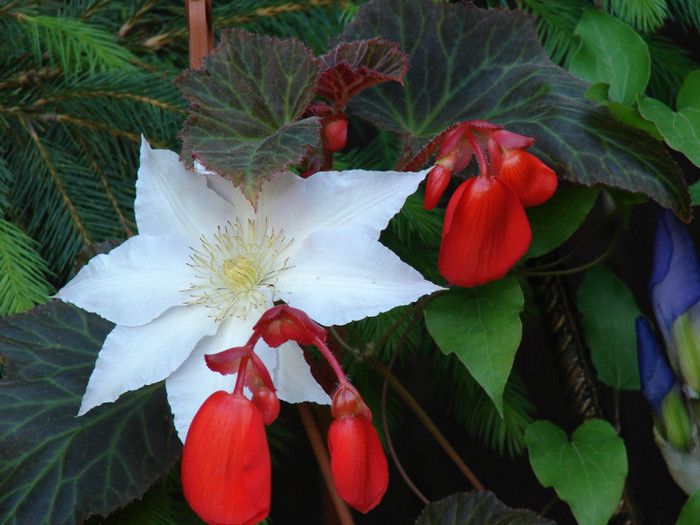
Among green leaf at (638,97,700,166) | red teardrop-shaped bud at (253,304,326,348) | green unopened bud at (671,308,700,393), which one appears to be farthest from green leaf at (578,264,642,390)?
red teardrop-shaped bud at (253,304,326,348)

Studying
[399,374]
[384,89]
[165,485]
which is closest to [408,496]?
[399,374]

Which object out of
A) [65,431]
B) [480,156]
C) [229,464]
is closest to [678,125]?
[480,156]

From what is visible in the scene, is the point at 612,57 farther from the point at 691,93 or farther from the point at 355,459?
the point at 355,459

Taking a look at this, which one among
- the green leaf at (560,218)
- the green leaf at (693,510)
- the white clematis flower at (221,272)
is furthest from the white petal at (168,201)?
the green leaf at (693,510)

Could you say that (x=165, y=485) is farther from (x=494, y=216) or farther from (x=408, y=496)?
(x=408, y=496)

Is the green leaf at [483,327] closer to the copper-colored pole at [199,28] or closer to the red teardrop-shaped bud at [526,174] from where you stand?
the red teardrop-shaped bud at [526,174]
